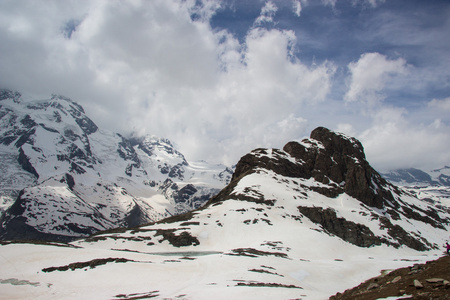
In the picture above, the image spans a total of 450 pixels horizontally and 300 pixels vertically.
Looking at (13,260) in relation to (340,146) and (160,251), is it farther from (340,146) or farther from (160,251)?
(340,146)

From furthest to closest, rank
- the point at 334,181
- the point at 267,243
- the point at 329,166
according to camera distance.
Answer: the point at 329,166, the point at 334,181, the point at 267,243

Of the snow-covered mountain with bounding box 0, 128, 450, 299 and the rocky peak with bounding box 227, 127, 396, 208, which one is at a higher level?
the rocky peak with bounding box 227, 127, 396, 208

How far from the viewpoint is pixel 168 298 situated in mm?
28453

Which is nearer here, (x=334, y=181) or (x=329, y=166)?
(x=334, y=181)

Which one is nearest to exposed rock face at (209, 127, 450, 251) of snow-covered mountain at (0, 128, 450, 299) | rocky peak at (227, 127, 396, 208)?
rocky peak at (227, 127, 396, 208)

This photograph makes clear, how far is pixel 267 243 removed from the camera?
286 ft

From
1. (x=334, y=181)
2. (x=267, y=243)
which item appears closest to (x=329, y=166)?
(x=334, y=181)

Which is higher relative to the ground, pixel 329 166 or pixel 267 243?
pixel 329 166

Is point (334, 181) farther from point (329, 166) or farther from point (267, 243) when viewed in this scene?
point (267, 243)

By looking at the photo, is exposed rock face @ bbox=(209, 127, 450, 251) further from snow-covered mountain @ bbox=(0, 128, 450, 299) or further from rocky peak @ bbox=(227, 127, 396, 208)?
snow-covered mountain @ bbox=(0, 128, 450, 299)

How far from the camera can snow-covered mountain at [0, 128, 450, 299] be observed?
3559cm

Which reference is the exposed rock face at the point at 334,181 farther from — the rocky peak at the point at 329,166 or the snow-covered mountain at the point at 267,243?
the snow-covered mountain at the point at 267,243

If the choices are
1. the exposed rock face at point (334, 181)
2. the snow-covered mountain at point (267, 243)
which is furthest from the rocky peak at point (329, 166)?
the snow-covered mountain at point (267, 243)

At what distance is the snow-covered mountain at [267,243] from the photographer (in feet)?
117
